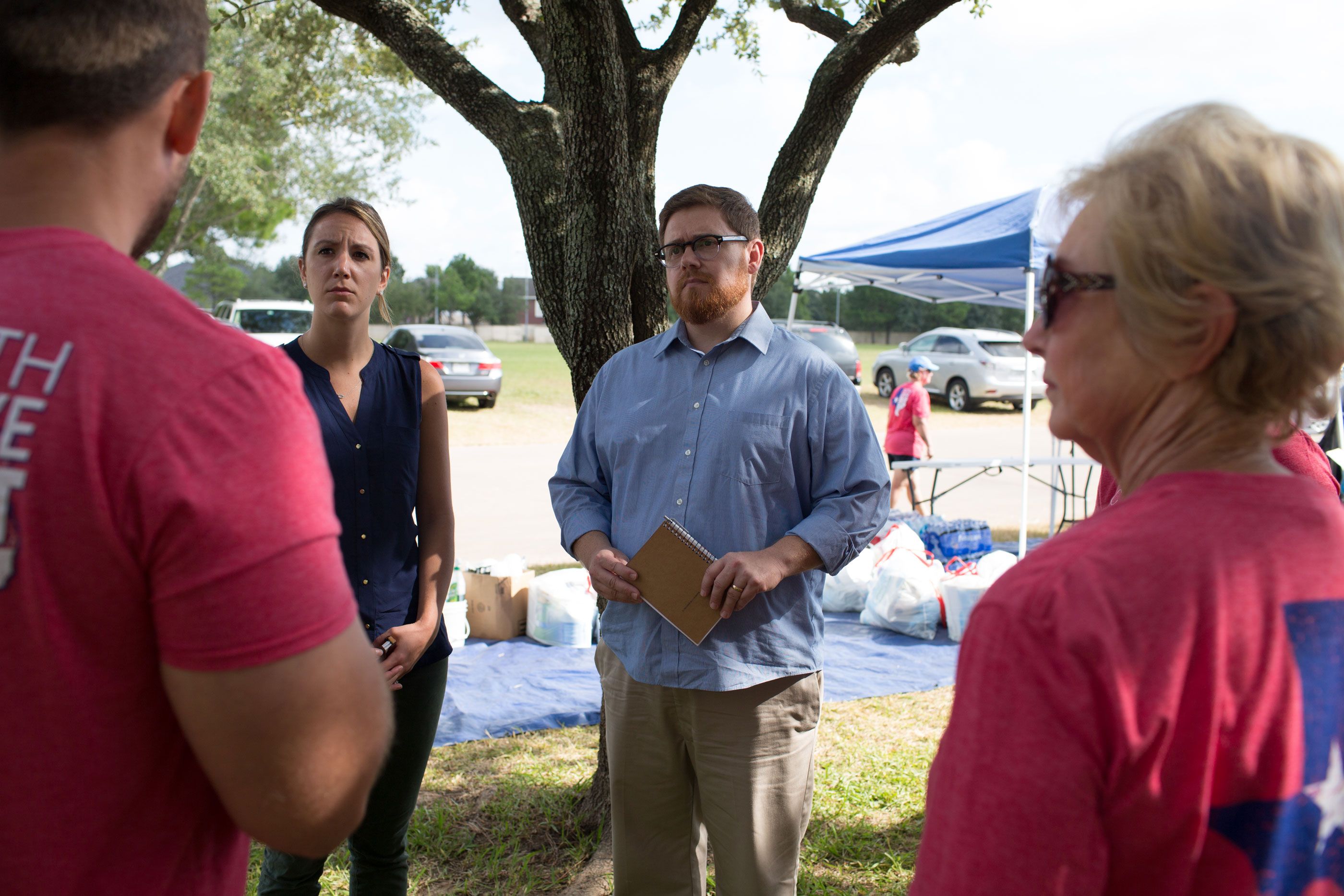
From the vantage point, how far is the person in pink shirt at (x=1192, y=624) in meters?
0.84

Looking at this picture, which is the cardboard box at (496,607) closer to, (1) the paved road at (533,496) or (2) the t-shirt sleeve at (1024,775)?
(1) the paved road at (533,496)

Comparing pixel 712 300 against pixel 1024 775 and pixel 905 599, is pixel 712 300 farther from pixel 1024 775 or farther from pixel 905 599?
pixel 905 599

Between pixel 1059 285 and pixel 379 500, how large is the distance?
191 centimetres

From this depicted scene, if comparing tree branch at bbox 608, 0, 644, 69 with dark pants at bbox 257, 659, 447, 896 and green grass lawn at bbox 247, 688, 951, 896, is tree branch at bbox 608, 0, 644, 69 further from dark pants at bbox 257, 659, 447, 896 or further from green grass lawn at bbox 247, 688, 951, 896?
green grass lawn at bbox 247, 688, 951, 896

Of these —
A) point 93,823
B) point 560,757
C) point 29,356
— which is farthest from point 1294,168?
point 560,757

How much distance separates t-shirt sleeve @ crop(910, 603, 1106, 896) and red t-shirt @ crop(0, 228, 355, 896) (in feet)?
2.06

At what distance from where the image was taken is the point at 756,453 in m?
2.51

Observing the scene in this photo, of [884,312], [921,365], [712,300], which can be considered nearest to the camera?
[712,300]

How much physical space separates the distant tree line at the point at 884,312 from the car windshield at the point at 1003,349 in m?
40.3

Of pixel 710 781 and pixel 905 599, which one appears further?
pixel 905 599

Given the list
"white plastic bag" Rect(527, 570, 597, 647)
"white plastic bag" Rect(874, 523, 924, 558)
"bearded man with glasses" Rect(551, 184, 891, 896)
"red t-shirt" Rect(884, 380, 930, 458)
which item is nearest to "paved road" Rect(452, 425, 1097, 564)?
"red t-shirt" Rect(884, 380, 930, 458)

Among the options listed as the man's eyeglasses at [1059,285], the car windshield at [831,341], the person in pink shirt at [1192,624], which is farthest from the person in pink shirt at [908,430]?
the car windshield at [831,341]

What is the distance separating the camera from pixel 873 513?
100 inches

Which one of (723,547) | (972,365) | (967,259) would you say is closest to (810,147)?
(723,547)
